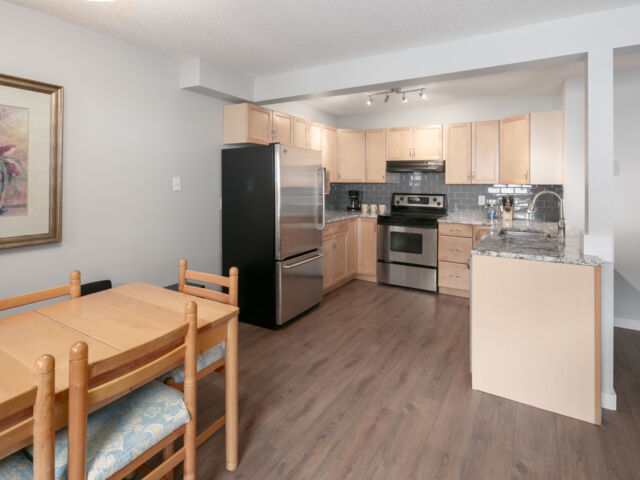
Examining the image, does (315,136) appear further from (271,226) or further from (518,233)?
(518,233)

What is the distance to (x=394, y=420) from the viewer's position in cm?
216

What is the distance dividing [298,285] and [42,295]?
7.29 ft

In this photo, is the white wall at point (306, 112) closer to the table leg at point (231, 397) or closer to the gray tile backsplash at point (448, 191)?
the gray tile backsplash at point (448, 191)

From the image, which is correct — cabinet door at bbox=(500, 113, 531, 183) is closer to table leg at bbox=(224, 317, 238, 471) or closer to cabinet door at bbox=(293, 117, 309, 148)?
cabinet door at bbox=(293, 117, 309, 148)

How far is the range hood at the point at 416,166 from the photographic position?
16.1 ft

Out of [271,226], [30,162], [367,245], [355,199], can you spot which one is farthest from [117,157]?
[355,199]

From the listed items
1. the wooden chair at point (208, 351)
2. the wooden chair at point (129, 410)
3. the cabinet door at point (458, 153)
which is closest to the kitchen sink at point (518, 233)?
the cabinet door at point (458, 153)

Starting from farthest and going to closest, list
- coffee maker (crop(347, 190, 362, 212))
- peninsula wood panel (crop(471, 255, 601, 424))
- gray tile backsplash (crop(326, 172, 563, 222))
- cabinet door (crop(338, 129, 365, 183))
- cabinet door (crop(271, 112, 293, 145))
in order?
coffee maker (crop(347, 190, 362, 212))
cabinet door (crop(338, 129, 365, 183))
gray tile backsplash (crop(326, 172, 563, 222))
cabinet door (crop(271, 112, 293, 145))
peninsula wood panel (crop(471, 255, 601, 424))

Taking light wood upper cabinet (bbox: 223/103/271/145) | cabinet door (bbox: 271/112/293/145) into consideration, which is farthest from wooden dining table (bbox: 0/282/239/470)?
cabinet door (bbox: 271/112/293/145)

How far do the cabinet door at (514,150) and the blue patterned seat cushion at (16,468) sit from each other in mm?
4589

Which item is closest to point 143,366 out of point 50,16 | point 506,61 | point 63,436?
point 63,436

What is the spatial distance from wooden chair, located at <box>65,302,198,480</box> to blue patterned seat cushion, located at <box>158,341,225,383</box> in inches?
9.4

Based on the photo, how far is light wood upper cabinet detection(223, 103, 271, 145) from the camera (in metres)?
3.69

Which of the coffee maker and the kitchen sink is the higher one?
the coffee maker
